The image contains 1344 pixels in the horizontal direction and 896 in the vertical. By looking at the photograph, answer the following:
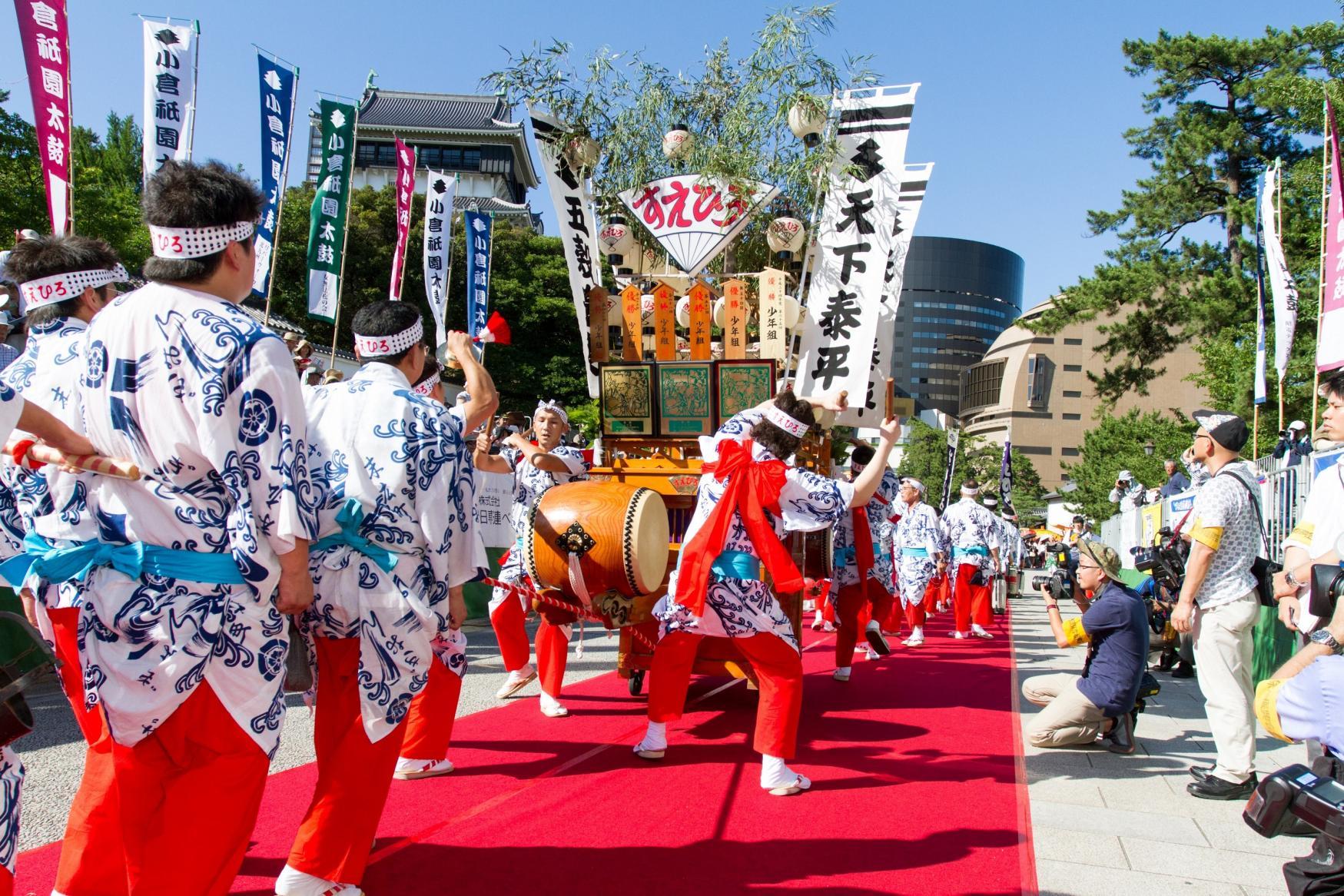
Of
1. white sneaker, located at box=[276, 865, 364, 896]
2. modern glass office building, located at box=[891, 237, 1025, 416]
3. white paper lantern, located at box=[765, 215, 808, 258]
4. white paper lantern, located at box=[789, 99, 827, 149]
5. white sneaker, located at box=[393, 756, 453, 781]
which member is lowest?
white sneaker, located at box=[393, 756, 453, 781]

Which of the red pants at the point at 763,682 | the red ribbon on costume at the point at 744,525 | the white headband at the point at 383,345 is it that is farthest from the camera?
the red ribbon on costume at the point at 744,525

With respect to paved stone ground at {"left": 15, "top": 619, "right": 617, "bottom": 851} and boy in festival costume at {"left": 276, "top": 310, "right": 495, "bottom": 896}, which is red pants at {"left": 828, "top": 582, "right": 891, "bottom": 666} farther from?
boy in festival costume at {"left": 276, "top": 310, "right": 495, "bottom": 896}

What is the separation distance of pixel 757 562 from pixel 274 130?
7.35m

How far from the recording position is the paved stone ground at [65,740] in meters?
3.15

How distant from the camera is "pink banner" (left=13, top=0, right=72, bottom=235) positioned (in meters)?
6.56

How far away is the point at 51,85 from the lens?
22.0 ft

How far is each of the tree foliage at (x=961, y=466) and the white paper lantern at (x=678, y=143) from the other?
33.2 meters

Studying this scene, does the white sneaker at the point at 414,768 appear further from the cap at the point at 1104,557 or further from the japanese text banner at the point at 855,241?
the japanese text banner at the point at 855,241

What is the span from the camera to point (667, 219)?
24.3ft

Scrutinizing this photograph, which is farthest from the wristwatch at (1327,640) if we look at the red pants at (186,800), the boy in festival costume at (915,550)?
the boy in festival costume at (915,550)

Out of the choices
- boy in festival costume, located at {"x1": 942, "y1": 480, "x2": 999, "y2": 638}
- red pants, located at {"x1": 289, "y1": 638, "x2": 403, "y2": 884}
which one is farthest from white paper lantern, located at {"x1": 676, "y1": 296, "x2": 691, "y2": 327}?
red pants, located at {"x1": 289, "y1": 638, "x2": 403, "y2": 884}

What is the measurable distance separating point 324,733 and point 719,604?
1.70 meters

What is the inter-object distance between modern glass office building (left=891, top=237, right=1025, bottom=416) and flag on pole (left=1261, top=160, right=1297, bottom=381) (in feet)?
285

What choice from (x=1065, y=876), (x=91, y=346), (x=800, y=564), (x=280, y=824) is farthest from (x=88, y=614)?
(x=800, y=564)
